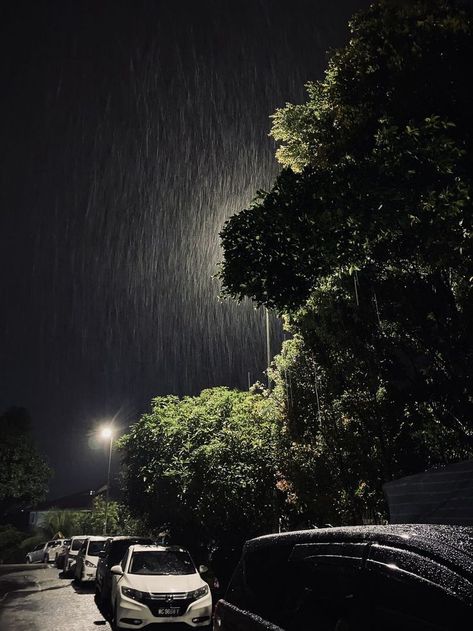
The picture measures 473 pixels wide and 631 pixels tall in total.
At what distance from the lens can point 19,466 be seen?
47.3 metres

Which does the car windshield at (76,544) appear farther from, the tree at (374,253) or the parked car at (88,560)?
the tree at (374,253)

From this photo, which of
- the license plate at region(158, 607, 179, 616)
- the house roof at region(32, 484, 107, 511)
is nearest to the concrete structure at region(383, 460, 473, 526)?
the license plate at region(158, 607, 179, 616)

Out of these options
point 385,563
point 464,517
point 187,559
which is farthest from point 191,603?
point 385,563

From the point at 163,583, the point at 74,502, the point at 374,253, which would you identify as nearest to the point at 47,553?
the point at 163,583

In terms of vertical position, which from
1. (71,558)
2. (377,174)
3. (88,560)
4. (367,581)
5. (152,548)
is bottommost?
(71,558)

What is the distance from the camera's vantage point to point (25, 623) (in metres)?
9.91

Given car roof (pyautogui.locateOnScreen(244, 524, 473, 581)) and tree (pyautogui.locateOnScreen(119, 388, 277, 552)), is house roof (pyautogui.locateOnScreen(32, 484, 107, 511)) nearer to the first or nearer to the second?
tree (pyautogui.locateOnScreen(119, 388, 277, 552))

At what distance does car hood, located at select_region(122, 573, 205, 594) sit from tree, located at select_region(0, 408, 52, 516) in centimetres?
4391

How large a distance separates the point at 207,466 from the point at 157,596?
32.1 feet

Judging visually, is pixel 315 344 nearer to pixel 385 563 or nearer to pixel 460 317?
pixel 460 317

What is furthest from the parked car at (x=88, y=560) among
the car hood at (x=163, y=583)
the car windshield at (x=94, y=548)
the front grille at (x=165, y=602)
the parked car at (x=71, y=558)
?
the front grille at (x=165, y=602)

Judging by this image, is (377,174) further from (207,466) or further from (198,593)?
(207,466)

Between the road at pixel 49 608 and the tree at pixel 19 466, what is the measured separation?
32199mm

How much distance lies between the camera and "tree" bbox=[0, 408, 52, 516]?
47.0 metres
